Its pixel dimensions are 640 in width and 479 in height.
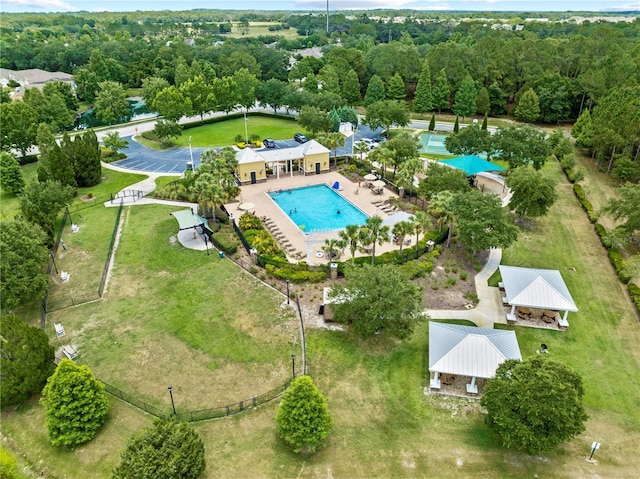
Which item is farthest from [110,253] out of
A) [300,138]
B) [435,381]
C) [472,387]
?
[300,138]

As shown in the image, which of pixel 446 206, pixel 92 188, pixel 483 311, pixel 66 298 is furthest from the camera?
pixel 92 188

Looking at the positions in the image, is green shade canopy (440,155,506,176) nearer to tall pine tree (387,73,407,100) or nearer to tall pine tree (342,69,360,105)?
tall pine tree (387,73,407,100)

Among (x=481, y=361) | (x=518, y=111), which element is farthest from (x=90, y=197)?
(x=518, y=111)

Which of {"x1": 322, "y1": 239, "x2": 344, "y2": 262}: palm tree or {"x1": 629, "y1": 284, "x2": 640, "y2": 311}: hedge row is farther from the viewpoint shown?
{"x1": 322, "y1": 239, "x2": 344, "y2": 262}: palm tree

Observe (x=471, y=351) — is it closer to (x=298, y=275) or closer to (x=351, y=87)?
(x=298, y=275)

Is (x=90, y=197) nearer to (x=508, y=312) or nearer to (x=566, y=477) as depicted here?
(x=508, y=312)

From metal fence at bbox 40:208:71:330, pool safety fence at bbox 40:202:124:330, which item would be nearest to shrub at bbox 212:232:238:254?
pool safety fence at bbox 40:202:124:330
